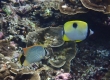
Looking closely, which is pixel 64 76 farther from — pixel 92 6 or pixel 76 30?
pixel 92 6

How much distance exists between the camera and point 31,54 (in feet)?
12.5

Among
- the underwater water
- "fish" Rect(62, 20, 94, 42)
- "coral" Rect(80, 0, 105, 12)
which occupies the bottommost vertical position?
A: the underwater water

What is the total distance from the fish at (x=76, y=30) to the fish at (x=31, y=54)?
612 mm

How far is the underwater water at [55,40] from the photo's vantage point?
4113 millimetres

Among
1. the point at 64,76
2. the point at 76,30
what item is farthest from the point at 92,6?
the point at 64,76

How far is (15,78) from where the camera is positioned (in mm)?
4125

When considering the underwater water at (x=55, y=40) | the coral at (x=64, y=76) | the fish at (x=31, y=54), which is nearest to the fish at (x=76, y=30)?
the underwater water at (x=55, y=40)

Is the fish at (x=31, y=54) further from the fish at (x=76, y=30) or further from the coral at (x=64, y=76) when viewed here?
the coral at (x=64, y=76)

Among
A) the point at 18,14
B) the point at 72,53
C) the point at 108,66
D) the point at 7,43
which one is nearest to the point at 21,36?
the point at 7,43

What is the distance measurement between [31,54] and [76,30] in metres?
0.99

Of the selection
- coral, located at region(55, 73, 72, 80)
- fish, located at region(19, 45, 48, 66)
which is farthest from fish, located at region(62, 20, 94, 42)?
coral, located at region(55, 73, 72, 80)

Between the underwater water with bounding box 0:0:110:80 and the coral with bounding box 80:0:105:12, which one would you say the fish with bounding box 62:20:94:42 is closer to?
the underwater water with bounding box 0:0:110:80

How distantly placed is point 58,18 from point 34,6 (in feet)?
3.16

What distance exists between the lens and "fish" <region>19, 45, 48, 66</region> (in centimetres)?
376
